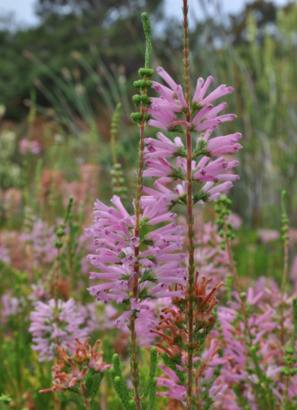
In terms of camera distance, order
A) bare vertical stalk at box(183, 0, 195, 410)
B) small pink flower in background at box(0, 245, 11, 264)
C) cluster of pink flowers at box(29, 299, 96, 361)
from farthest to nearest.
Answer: small pink flower in background at box(0, 245, 11, 264) < cluster of pink flowers at box(29, 299, 96, 361) < bare vertical stalk at box(183, 0, 195, 410)

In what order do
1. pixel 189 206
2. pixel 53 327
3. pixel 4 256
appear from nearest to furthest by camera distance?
pixel 189 206
pixel 53 327
pixel 4 256

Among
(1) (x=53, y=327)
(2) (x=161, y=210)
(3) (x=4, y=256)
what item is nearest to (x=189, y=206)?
(2) (x=161, y=210)

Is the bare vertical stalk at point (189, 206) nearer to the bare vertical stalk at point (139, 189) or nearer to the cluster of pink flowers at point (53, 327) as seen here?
the bare vertical stalk at point (139, 189)

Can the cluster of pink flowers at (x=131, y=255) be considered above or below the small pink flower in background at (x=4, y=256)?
below

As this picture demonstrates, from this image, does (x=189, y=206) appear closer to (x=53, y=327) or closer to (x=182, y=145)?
(x=182, y=145)

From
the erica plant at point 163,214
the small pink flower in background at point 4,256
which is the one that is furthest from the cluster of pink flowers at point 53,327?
the small pink flower in background at point 4,256

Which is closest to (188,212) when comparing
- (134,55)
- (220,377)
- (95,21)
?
(220,377)

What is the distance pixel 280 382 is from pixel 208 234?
596 millimetres

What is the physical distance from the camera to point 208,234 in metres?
1.83

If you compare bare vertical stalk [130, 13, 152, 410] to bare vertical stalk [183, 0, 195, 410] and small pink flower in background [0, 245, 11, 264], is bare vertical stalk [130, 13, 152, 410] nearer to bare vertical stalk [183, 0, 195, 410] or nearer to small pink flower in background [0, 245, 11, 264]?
bare vertical stalk [183, 0, 195, 410]

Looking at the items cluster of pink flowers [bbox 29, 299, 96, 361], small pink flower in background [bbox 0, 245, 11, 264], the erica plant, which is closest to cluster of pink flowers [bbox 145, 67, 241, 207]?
the erica plant

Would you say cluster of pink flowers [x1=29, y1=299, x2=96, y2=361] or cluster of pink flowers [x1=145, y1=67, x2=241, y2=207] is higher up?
cluster of pink flowers [x1=145, y1=67, x2=241, y2=207]

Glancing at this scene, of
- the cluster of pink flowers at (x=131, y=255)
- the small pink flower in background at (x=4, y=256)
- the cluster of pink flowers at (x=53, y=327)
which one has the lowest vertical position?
the cluster of pink flowers at (x=53, y=327)

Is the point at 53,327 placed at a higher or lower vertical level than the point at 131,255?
lower
